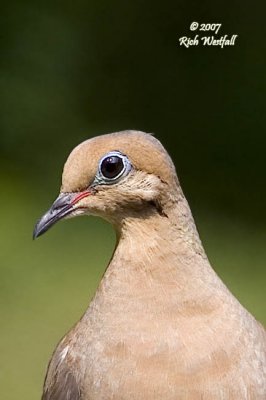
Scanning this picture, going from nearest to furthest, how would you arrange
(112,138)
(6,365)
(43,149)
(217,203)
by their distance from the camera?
(112,138), (6,365), (217,203), (43,149)

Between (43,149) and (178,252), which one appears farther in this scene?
(43,149)

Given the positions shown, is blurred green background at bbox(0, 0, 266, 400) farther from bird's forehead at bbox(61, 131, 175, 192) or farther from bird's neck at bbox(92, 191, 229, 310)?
bird's forehead at bbox(61, 131, 175, 192)

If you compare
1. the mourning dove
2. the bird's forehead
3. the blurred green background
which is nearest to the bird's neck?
the mourning dove

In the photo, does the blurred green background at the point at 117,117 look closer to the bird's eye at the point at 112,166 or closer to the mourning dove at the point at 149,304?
the mourning dove at the point at 149,304

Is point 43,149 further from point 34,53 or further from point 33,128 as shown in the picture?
point 34,53

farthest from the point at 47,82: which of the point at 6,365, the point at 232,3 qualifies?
the point at 6,365

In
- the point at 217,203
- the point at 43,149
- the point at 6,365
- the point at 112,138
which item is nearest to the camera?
the point at 112,138
